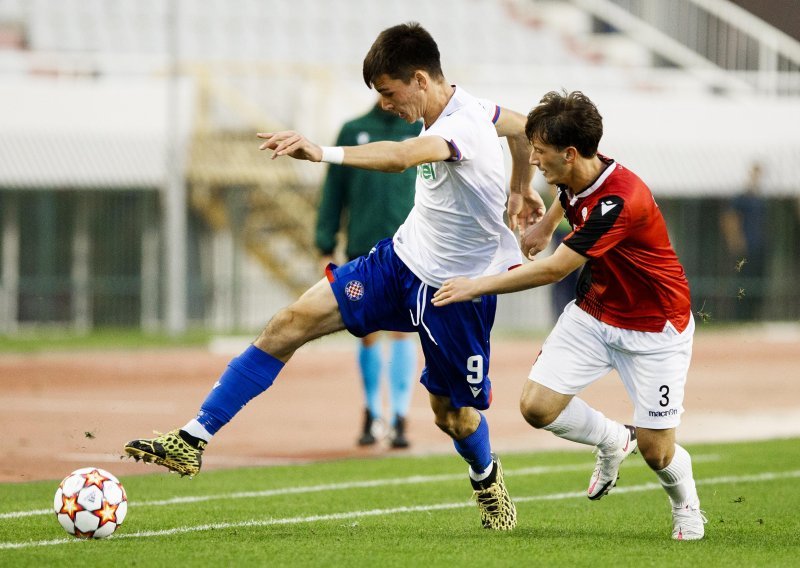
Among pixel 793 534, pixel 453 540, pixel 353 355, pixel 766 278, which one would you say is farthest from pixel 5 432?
pixel 766 278

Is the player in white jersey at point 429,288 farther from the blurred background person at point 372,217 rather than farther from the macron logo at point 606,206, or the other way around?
the blurred background person at point 372,217

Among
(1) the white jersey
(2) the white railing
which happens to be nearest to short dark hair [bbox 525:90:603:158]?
(1) the white jersey

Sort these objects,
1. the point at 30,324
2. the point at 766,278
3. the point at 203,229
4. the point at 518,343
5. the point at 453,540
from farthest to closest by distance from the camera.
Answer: the point at 766,278
the point at 203,229
the point at 30,324
the point at 518,343
the point at 453,540

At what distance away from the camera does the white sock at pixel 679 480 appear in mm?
6758

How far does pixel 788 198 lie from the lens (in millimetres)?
30578

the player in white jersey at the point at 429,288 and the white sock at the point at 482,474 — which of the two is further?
the white sock at the point at 482,474

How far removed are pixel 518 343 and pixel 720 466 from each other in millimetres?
14053

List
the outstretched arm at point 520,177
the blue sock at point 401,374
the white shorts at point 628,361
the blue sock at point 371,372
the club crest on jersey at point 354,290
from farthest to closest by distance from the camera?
the blue sock at point 371,372
the blue sock at point 401,374
the outstretched arm at point 520,177
the club crest on jersey at point 354,290
the white shorts at point 628,361

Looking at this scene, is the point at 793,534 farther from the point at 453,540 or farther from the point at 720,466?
the point at 720,466

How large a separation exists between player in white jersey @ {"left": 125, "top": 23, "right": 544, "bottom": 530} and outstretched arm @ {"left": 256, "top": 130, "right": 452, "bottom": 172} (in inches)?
9.4

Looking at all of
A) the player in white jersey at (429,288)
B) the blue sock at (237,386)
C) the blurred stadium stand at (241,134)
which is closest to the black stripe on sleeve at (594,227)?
the player in white jersey at (429,288)

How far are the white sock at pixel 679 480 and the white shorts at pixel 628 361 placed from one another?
0.19 meters

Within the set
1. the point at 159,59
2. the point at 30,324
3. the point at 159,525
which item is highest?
the point at 159,59

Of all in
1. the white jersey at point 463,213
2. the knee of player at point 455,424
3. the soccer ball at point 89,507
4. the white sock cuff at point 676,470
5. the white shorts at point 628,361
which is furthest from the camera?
the knee of player at point 455,424
